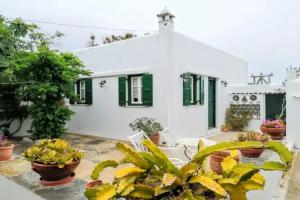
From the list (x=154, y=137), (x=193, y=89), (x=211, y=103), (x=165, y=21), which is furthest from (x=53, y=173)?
(x=211, y=103)

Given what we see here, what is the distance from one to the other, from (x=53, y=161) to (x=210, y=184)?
294cm

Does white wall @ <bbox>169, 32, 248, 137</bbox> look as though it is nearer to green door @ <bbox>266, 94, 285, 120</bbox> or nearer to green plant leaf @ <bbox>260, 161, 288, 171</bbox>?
green door @ <bbox>266, 94, 285, 120</bbox>

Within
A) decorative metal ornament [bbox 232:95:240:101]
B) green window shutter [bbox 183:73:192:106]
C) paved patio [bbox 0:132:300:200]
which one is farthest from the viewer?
decorative metal ornament [bbox 232:95:240:101]

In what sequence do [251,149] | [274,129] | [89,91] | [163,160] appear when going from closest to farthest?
1. [163,160]
2. [251,149]
3. [274,129]
4. [89,91]

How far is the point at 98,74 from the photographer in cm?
1055

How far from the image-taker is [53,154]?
4.12 meters

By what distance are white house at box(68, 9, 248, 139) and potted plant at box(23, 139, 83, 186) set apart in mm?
4594

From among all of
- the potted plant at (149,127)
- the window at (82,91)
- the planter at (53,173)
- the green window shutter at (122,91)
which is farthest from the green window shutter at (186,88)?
the planter at (53,173)

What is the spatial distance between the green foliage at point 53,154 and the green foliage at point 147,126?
3.76m

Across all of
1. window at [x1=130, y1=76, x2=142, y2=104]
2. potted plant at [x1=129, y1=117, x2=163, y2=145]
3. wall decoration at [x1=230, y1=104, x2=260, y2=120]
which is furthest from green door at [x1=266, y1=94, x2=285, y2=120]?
window at [x1=130, y1=76, x2=142, y2=104]

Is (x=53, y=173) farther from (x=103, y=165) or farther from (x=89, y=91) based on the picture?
(x=89, y=91)

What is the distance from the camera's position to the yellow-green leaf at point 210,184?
1885 millimetres

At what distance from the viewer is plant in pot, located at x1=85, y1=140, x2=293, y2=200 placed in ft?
6.46

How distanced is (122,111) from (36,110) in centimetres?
301
